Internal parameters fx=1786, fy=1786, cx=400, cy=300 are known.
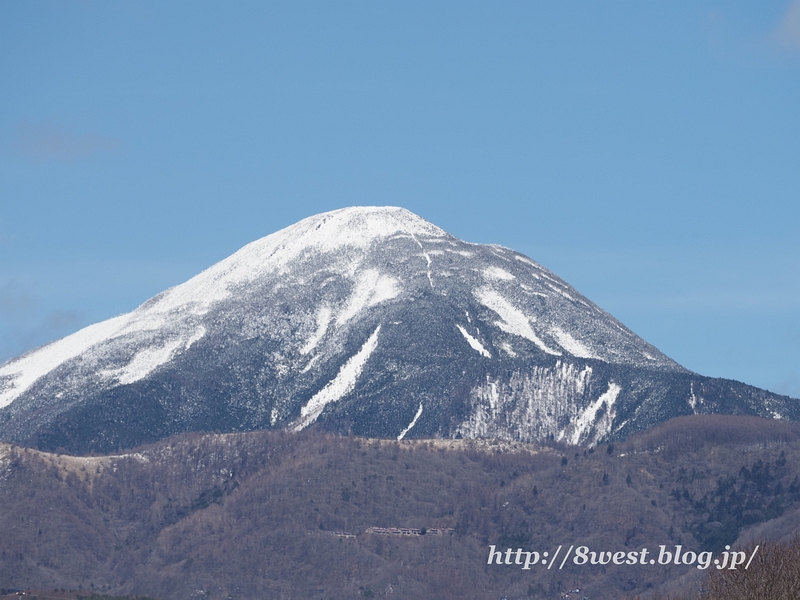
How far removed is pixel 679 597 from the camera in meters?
185

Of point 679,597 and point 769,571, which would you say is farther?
point 679,597

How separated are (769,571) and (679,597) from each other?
2426 inches

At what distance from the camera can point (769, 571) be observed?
12488 centimetres
